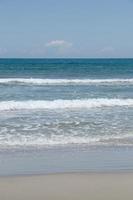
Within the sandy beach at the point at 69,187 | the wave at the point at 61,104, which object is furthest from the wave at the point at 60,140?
the wave at the point at 61,104

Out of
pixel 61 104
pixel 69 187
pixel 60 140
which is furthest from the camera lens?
pixel 61 104

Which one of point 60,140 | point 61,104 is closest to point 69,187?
point 60,140

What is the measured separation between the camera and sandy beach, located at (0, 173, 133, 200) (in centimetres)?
643

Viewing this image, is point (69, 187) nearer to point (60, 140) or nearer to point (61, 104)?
point (60, 140)

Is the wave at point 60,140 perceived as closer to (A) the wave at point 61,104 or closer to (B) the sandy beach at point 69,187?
(B) the sandy beach at point 69,187

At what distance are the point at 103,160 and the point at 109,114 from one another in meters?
6.36

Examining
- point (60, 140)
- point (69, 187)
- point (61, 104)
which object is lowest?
point (61, 104)

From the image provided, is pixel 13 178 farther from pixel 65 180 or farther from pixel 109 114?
pixel 109 114

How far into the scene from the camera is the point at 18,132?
439 inches

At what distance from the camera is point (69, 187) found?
6.86 metres

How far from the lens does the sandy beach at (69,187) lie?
6.43 meters

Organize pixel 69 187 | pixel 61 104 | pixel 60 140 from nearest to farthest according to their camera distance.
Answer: pixel 69 187 < pixel 60 140 < pixel 61 104

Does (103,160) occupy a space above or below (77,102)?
above

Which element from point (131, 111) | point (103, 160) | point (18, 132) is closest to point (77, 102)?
point (131, 111)
